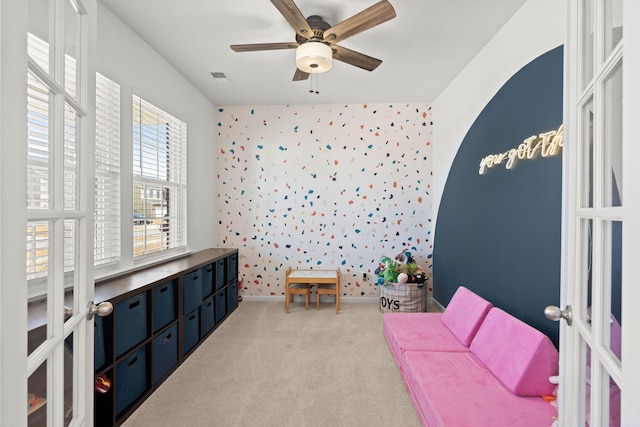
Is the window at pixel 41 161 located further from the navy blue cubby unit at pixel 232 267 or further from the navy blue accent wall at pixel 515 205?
the navy blue cubby unit at pixel 232 267

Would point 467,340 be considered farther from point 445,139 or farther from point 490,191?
point 445,139

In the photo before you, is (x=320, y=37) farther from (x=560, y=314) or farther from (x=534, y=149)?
(x=560, y=314)

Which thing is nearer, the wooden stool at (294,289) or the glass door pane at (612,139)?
the glass door pane at (612,139)

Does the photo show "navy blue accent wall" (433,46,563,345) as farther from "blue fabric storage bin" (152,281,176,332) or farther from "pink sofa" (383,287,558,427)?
"blue fabric storage bin" (152,281,176,332)

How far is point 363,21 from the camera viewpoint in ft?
6.78

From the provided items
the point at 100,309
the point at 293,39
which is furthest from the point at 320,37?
the point at 100,309

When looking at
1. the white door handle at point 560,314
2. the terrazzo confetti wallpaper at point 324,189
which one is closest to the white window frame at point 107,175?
the terrazzo confetti wallpaper at point 324,189

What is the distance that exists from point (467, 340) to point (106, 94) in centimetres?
322

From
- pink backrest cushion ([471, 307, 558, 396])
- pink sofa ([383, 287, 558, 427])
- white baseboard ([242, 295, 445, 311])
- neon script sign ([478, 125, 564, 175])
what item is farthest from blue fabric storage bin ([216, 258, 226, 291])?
neon script sign ([478, 125, 564, 175])

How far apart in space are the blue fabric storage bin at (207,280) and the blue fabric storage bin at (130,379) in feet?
3.38

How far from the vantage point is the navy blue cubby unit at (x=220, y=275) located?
3.60m

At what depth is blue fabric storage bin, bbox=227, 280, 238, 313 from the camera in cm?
393

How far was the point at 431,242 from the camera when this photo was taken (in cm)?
443

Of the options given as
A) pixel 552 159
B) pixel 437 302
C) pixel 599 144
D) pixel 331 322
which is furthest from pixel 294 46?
pixel 437 302
